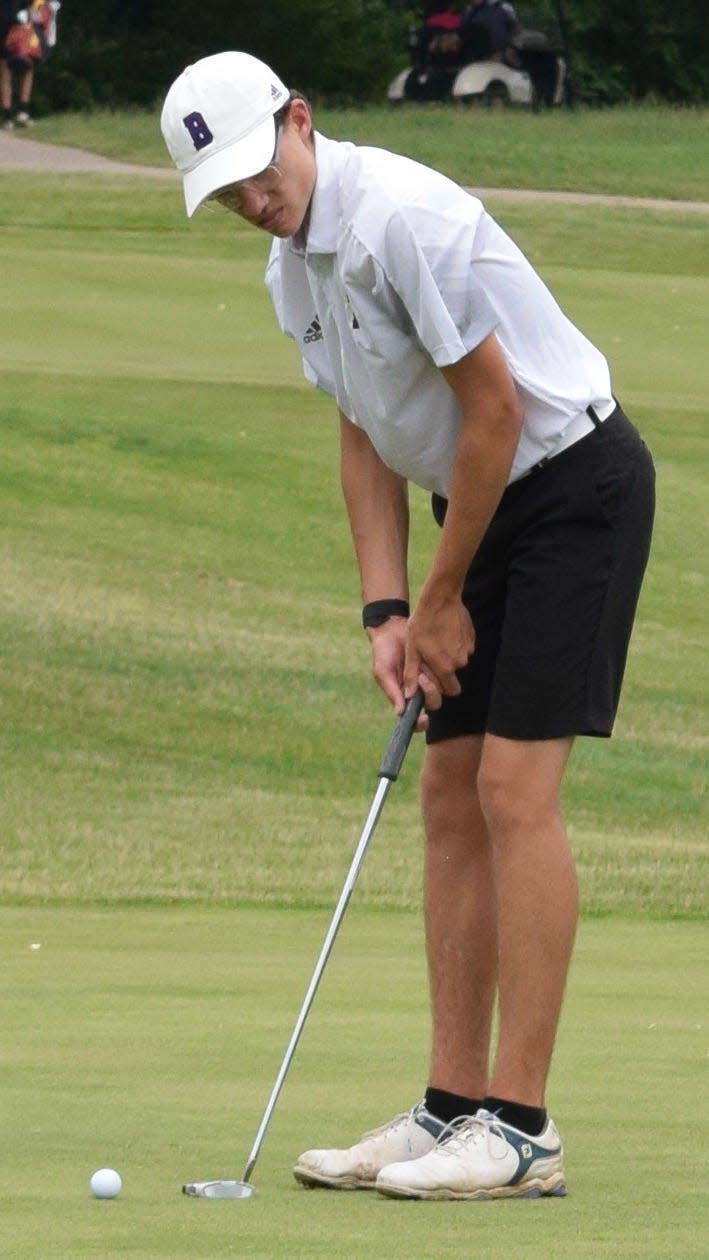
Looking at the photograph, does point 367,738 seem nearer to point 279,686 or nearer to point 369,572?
point 279,686

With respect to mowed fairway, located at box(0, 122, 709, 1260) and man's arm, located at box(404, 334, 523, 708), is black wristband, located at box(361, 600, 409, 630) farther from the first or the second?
mowed fairway, located at box(0, 122, 709, 1260)

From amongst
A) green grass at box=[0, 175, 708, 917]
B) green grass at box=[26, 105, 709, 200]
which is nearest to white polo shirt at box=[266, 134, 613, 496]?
green grass at box=[0, 175, 708, 917]

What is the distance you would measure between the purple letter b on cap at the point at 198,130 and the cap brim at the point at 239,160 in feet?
0.08

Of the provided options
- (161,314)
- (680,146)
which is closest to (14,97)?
(680,146)

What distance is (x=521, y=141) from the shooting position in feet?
92.8

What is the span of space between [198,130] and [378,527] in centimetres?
73

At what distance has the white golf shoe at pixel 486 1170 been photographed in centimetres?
381

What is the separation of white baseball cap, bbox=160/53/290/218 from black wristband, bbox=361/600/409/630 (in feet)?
2.40

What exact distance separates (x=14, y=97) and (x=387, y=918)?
27.9 meters

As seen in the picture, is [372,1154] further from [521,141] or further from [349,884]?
[521,141]

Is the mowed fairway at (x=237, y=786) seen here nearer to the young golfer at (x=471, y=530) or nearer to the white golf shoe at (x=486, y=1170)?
the white golf shoe at (x=486, y=1170)

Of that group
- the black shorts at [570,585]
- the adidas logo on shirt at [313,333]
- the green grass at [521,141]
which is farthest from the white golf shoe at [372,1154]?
the green grass at [521,141]

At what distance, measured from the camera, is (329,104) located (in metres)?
35.2

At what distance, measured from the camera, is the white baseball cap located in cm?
381
